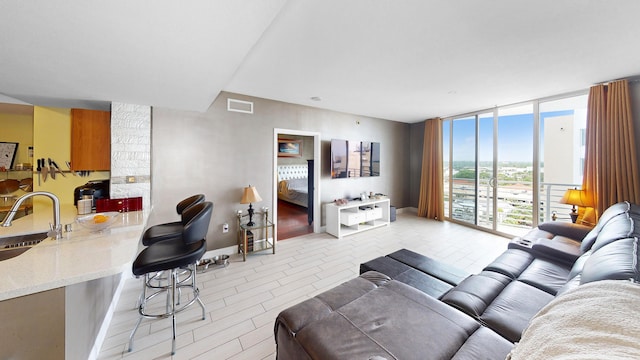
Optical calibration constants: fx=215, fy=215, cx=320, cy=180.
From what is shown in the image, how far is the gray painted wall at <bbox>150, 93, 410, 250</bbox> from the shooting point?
9.51 feet

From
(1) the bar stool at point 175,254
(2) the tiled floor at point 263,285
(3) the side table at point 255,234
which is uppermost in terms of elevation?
(1) the bar stool at point 175,254

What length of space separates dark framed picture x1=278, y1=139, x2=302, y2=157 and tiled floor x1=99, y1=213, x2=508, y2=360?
3183mm

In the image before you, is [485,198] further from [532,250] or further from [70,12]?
[70,12]

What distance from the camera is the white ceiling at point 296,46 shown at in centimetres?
124

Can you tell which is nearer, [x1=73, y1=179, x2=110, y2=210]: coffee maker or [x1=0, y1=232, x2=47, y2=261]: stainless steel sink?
[x1=0, y1=232, x2=47, y2=261]: stainless steel sink

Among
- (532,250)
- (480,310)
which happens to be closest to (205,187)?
(480,310)

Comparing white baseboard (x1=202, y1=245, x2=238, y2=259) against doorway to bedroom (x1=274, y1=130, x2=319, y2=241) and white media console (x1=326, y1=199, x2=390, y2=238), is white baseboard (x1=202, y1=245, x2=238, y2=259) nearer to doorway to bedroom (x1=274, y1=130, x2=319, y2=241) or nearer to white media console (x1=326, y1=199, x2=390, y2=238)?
doorway to bedroom (x1=274, y1=130, x2=319, y2=241)

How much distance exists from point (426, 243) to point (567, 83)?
3.01 meters

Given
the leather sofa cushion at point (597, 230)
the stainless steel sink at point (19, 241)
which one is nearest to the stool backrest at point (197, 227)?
the stainless steel sink at point (19, 241)

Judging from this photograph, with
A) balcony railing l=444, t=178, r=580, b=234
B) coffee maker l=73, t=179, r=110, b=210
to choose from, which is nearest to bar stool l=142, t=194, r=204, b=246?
coffee maker l=73, t=179, r=110, b=210

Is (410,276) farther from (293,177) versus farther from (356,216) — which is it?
(293,177)

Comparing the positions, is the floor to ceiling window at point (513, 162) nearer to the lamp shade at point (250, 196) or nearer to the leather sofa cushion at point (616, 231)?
the leather sofa cushion at point (616, 231)

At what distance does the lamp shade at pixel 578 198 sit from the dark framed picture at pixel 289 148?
5.81m

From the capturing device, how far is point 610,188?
2.88 m
